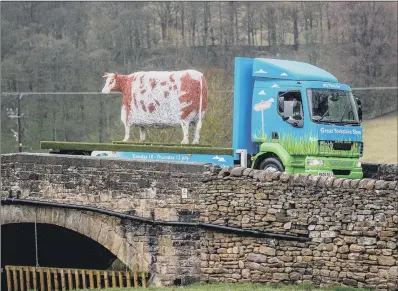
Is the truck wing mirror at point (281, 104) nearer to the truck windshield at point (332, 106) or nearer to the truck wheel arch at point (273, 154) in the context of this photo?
the truck windshield at point (332, 106)

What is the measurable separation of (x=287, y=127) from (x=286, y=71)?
119 centimetres

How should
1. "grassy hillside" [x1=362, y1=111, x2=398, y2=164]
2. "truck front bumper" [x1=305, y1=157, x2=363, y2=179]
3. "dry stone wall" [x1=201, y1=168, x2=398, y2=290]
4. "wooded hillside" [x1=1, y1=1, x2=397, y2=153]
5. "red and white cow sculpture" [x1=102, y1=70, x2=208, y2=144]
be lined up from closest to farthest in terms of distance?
"dry stone wall" [x1=201, y1=168, x2=398, y2=290], "truck front bumper" [x1=305, y1=157, x2=363, y2=179], "red and white cow sculpture" [x1=102, y1=70, x2=208, y2=144], "grassy hillside" [x1=362, y1=111, x2=398, y2=164], "wooded hillside" [x1=1, y1=1, x2=397, y2=153]

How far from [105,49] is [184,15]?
985 cm

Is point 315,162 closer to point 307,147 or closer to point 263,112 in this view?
point 307,147

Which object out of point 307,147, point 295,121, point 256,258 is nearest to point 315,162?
point 307,147

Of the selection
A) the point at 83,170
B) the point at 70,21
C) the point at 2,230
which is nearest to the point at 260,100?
the point at 83,170

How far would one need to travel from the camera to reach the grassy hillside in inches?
2237

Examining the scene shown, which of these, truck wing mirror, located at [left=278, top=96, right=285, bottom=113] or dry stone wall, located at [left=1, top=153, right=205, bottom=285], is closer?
dry stone wall, located at [left=1, top=153, right=205, bottom=285]

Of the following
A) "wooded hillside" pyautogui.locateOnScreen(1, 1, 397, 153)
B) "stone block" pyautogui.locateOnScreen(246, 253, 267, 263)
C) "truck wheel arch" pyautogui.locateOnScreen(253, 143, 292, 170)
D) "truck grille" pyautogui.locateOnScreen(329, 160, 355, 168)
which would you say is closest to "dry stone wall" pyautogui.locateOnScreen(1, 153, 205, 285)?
"stone block" pyautogui.locateOnScreen(246, 253, 267, 263)

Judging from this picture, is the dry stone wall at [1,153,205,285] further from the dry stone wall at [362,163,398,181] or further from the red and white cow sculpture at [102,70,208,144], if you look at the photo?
the dry stone wall at [362,163,398,181]

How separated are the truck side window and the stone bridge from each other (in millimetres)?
3302

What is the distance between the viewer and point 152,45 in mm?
74562

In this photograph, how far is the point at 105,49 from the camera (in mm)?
69625

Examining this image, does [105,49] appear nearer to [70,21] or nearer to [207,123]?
[70,21]
